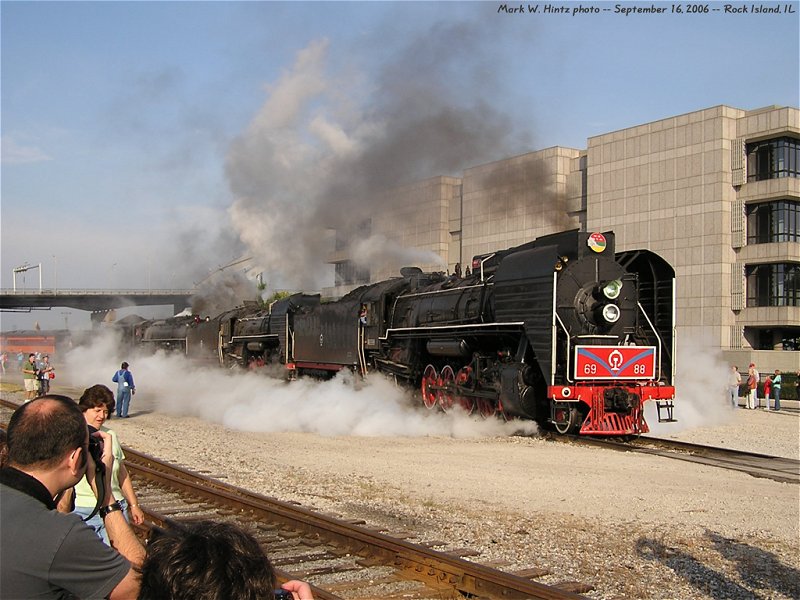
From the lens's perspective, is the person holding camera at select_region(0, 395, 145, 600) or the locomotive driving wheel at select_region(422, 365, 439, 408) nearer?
the person holding camera at select_region(0, 395, 145, 600)

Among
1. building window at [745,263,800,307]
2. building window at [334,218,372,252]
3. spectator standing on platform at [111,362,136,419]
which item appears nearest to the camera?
spectator standing on platform at [111,362,136,419]

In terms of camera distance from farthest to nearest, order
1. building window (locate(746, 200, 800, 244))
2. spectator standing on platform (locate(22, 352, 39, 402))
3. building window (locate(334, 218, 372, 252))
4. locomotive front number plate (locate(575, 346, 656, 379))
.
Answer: building window (locate(746, 200, 800, 244)) → building window (locate(334, 218, 372, 252)) → spectator standing on platform (locate(22, 352, 39, 402)) → locomotive front number plate (locate(575, 346, 656, 379))

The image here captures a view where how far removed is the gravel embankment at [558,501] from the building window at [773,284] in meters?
27.9

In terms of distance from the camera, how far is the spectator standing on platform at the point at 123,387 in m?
22.2

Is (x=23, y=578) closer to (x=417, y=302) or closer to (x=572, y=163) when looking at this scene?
(x=417, y=302)

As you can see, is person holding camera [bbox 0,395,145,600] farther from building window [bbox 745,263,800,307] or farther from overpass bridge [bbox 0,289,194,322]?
overpass bridge [bbox 0,289,194,322]

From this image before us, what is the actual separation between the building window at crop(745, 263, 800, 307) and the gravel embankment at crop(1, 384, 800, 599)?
27947 millimetres

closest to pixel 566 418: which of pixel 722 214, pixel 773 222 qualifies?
pixel 722 214

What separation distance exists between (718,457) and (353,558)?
29.6 feet

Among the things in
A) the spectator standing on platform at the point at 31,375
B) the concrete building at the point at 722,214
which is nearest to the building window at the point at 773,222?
the concrete building at the point at 722,214

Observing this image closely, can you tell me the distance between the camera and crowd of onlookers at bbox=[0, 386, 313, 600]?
2223mm

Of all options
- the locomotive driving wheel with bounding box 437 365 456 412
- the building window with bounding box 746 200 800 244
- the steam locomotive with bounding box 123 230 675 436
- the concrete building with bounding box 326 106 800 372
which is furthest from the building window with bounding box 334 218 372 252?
the building window with bounding box 746 200 800 244

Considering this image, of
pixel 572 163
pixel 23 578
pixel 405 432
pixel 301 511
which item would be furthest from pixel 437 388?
pixel 572 163

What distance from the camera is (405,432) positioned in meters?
17.4
